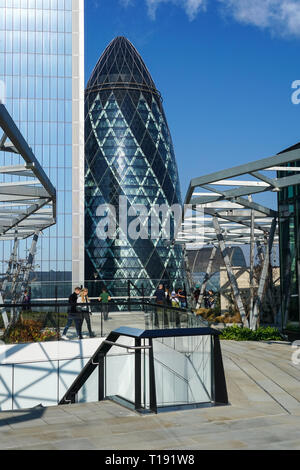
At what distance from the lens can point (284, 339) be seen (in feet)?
63.9

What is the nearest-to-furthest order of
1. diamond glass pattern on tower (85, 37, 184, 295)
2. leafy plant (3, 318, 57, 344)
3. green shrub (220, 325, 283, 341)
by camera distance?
leafy plant (3, 318, 57, 344)
green shrub (220, 325, 283, 341)
diamond glass pattern on tower (85, 37, 184, 295)

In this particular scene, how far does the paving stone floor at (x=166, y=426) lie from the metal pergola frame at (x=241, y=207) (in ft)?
19.2

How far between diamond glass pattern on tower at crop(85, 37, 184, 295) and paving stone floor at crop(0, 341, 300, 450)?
57.3 meters

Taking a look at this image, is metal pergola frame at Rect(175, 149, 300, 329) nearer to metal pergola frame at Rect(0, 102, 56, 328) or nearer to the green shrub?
the green shrub

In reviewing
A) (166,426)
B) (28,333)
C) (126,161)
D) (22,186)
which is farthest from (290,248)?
(126,161)

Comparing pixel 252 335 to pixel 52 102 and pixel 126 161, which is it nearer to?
pixel 52 102

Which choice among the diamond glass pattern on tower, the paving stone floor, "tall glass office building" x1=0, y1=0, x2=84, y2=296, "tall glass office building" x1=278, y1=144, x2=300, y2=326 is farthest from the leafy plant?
the diamond glass pattern on tower

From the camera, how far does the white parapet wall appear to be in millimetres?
15695

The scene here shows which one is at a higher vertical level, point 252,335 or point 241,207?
point 241,207

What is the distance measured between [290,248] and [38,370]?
9.03 m

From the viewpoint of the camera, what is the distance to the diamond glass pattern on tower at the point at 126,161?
222 ft

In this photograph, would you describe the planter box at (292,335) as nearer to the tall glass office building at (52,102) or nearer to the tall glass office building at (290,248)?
the tall glass office building at (290,248)

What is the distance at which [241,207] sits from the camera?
2142 centimetres

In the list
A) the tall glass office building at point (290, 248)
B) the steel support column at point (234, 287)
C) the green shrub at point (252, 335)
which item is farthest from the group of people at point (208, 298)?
the tall glass office building at point (290, 248)
